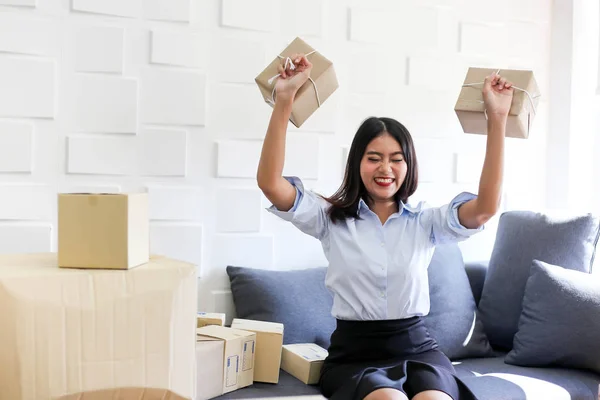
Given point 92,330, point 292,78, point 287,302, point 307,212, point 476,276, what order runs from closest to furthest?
point 92,330
point 292,78
point 307,212
point 287,302
point 476,276

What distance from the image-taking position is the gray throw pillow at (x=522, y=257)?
2.70 meters

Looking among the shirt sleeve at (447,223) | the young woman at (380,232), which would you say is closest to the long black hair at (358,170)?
the young woman at (380,232)

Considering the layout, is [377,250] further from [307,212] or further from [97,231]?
[97,231]

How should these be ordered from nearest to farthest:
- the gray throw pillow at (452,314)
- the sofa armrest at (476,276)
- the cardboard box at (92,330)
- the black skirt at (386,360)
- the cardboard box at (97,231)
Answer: the cardboard box at (92,330), the cardboard box at (97,231), the black skirt at (386,360), the gray throw pillow at (452,314), the sofa armrest at (476,276)

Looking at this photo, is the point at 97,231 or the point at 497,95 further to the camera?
the point at 497,95

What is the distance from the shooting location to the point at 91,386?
157 centimetres

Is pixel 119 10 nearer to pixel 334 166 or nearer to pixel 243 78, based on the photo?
pixel 243 78

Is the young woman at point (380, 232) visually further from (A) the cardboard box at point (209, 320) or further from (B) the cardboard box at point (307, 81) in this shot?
(A) the cardboard box at point (209, 320)

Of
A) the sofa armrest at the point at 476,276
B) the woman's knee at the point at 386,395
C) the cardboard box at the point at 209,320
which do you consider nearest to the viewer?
the woman's knee at the point at 386,395

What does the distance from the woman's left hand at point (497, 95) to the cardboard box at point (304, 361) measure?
37.0 inches

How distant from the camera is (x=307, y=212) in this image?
6.95 ft

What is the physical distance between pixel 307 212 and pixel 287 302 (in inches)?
18.9

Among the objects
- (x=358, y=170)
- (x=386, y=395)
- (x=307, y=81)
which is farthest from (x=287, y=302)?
(x=307, y=81)

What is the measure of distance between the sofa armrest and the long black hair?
2.91 feet
